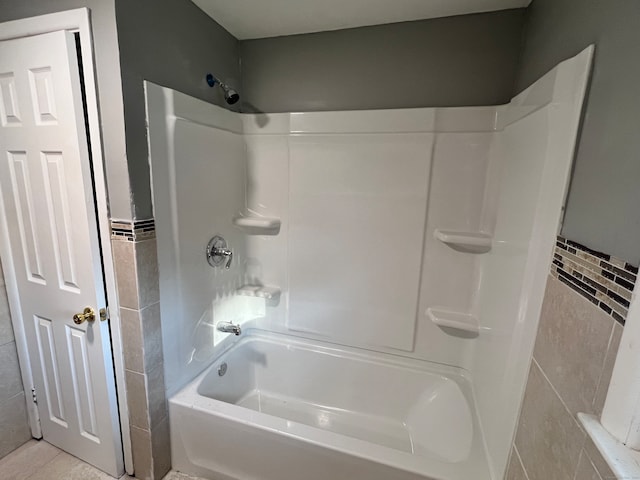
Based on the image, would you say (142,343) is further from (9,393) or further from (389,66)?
(389,66)

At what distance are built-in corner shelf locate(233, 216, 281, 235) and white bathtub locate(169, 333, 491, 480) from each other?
2.39ft

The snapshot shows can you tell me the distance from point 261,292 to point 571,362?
154 cm

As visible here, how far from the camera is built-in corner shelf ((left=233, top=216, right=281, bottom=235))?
177 cm

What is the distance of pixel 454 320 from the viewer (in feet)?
5.18

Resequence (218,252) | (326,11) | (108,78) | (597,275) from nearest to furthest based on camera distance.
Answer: (597,275), (108,78), (326,11), (218,252)

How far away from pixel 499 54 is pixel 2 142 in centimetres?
228

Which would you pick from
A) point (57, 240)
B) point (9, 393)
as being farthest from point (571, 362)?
point (9, 393)

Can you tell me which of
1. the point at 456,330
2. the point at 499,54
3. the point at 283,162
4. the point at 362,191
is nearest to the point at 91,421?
the point at 283,162

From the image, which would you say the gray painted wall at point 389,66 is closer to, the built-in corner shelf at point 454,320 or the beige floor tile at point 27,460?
the built-in corner shelf at point 454,320

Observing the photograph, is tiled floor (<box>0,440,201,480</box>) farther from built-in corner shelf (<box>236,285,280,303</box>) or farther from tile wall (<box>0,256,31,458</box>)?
built-in corner shelf (<box>236,285,280,303</box>)

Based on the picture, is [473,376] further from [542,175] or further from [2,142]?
[2,142]

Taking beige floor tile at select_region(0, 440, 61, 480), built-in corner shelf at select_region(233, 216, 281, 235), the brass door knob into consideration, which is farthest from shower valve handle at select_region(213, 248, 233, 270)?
beige floor tile at select_region(0, 440, 61, 480)

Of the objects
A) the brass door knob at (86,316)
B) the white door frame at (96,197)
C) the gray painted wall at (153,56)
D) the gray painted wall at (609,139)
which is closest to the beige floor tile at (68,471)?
→ the white door frame at (96,197)

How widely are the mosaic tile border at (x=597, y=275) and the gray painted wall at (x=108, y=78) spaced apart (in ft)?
4.76
